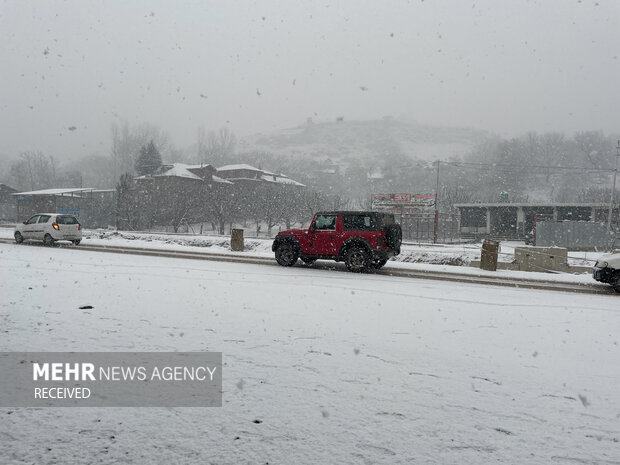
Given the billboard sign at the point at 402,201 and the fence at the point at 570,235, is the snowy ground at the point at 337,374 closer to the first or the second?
the fence at the point at 570,235

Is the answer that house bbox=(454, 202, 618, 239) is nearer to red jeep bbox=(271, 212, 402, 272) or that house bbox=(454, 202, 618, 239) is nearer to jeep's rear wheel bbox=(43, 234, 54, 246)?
red jeep bbox=(271, 212, 402, 272)

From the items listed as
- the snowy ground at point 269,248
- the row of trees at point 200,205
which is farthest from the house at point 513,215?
the snowy ground at point 269,248

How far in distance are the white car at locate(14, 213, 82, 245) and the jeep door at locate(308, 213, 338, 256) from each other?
13539 mm

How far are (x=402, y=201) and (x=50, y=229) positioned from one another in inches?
1077

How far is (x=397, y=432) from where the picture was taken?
3326 millimetres

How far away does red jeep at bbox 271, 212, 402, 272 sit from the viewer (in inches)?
549

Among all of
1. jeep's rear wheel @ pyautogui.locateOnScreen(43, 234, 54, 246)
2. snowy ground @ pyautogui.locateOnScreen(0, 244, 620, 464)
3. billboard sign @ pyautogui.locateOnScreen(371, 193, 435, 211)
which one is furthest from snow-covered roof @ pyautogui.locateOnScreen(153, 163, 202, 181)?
snowy ground @ pyautogui.locateOnScreen(0, 244, 620, 464)

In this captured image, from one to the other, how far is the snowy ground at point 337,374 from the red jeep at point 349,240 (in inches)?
157

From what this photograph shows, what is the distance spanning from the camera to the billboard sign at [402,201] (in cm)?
3762

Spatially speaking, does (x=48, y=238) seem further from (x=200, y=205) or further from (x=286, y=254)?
(x=200, y=205)

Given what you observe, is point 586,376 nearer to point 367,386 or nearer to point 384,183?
point 367,386

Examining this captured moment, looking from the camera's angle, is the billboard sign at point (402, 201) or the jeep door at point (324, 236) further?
the billboard sign at point (402, 201)

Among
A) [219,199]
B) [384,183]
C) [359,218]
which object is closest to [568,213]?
[219,199]

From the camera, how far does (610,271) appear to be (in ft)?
41.1
